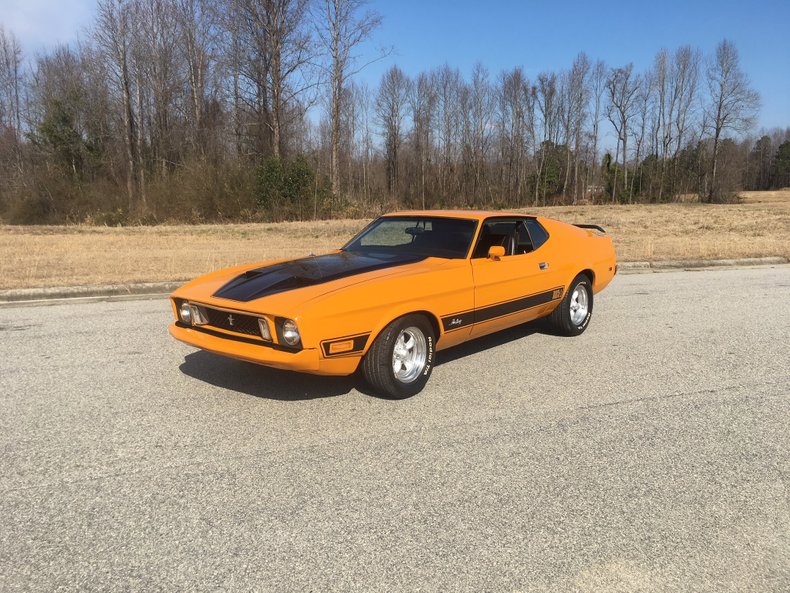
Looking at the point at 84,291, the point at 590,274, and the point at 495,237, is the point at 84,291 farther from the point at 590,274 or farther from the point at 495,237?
the point at 590,274

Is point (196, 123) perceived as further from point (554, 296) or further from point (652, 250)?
point (554, 296)

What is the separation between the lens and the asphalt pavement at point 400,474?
7.94 ft

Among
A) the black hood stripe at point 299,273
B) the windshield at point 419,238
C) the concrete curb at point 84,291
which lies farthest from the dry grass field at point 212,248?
the black hood stripe at point 299,273

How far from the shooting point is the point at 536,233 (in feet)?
19.4

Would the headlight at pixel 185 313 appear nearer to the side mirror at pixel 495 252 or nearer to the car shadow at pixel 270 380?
the car shadow at pixel 270 380

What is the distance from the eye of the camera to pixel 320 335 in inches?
147

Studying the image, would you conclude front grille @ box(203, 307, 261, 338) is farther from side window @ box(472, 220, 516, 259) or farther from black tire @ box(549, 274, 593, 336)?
black tire @ box(549, 274, 593, 336)

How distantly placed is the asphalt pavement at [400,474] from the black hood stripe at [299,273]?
80cm

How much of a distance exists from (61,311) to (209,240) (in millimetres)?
9791

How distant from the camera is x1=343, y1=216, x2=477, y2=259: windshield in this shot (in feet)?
16.6

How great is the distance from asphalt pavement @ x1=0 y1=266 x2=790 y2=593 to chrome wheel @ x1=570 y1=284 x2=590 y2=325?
824mm

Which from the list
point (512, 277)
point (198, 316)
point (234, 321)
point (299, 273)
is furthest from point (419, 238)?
point (198, 316)

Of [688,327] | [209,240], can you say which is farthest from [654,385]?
[209,240]

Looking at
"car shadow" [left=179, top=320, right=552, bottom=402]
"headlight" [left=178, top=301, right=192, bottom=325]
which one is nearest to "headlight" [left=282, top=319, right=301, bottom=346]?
"car shadow" [left=179, top=320, right=552, bottom=402]
